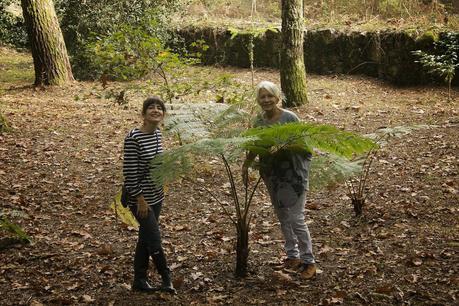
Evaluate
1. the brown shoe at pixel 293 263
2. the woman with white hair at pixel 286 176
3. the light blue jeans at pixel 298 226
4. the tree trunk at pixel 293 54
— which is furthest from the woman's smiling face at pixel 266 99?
the tree trunk at pixel 293 54

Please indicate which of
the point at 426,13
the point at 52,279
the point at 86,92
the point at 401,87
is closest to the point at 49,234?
the point at 52,279

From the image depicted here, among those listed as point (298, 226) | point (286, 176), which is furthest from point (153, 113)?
point (298, 226)

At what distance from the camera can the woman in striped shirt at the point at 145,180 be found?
→ 4.06 meters

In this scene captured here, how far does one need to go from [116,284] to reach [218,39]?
13005 millimetres

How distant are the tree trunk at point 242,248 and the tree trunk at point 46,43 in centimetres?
976

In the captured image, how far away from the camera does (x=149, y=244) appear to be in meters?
4.19

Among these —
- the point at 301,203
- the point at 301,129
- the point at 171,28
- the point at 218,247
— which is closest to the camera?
the point at 301,129

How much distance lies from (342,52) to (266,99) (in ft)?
35.2

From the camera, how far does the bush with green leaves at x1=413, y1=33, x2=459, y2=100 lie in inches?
446

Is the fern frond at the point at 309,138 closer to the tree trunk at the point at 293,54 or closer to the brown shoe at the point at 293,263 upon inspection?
the brown shoe at the point at 293,263

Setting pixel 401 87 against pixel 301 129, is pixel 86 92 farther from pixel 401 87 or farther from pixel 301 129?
pixel 301 129

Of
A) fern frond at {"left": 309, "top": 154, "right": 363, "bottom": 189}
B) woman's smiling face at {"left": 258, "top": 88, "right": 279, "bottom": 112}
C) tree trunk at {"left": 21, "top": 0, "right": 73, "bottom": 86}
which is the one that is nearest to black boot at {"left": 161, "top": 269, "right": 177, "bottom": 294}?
fern frond at {"left": 309, "top": 154, "right": 363, "bottom": 189}

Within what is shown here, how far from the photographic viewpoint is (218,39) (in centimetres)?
1662

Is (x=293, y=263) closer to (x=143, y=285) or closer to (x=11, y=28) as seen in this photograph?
(x=143, y=285)
